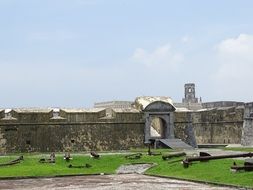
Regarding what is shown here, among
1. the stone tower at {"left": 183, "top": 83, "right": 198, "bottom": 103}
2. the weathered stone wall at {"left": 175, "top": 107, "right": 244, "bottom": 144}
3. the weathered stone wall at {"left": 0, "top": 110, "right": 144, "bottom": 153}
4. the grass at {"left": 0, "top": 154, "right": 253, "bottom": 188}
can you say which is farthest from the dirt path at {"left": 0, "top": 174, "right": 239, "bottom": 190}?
the stone tower at {"left": 183, "top": 83, "right": 198, "bottom": 103}

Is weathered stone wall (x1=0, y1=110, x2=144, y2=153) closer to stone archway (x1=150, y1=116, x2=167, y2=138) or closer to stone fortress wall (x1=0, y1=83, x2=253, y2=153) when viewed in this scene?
stone fortress wall (x1=0, y1=83, x2=253, y2=153)

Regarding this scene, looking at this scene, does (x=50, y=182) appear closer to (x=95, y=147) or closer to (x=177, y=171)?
(x=177, y=171)

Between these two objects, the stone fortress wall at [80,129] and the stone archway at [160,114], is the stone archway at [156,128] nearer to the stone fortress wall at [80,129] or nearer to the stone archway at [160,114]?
the stone archway at [160,114]

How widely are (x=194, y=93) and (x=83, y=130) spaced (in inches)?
1810

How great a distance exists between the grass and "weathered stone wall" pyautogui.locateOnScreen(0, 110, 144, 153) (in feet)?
31.4

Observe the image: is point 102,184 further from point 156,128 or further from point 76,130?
point 156,128

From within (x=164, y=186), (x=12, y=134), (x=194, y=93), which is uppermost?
(x=194, y=93)

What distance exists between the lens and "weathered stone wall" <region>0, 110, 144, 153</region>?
36688 millimetres

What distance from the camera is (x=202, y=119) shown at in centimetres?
4653

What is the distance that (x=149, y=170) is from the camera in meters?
22.6

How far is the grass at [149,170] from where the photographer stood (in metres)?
17.4

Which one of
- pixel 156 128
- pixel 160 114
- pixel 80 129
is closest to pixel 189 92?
pixel 156 128

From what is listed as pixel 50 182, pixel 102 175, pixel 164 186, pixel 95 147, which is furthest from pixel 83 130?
pixel 164 186

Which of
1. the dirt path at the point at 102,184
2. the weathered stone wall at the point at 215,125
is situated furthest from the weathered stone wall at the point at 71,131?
the dirt path at the point at 102,184
